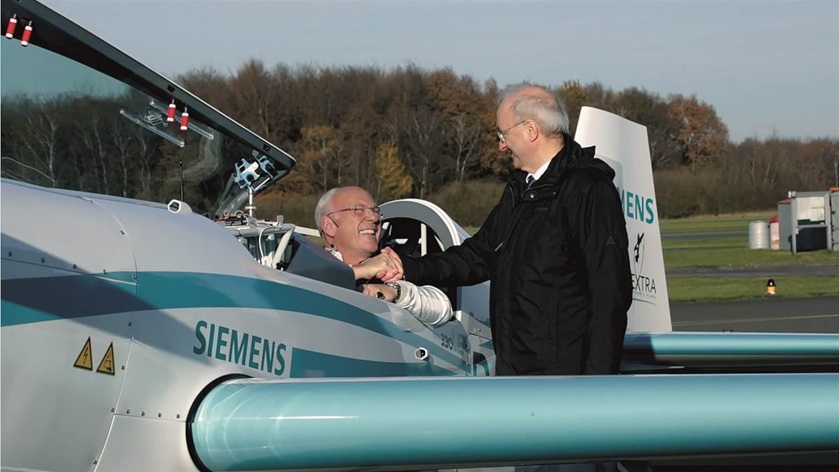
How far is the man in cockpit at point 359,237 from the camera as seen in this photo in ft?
15.0

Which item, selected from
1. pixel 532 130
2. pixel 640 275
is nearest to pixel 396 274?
pixel 532 130

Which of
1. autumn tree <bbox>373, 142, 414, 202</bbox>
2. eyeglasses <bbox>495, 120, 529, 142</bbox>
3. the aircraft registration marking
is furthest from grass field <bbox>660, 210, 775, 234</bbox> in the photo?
the aircraft registration marking

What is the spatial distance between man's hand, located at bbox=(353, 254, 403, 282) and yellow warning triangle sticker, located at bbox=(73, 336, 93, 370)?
1.73 m

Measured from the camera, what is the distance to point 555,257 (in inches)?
141

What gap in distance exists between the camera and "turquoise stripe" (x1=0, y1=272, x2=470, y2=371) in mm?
2682

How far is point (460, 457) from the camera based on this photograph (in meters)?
2.98

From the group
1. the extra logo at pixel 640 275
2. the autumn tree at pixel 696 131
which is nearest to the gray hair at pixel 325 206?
the extra logo at pixel 640 275

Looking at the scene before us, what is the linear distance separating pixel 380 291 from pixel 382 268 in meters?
0.18

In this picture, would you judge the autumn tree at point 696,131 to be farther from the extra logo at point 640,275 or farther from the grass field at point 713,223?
the extra logo at point 640,275

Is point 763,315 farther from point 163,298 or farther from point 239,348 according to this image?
point 163,298

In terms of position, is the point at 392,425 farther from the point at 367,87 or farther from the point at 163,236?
the point at 367,87

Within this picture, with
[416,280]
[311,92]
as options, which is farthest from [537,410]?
[311,92]

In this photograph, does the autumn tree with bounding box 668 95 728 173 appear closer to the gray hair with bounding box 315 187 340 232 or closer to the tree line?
the tree line

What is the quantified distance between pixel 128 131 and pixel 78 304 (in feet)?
4.47
